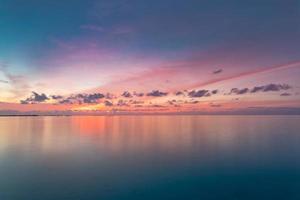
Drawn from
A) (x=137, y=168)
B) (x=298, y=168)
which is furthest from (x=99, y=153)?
(x=298, y=168)

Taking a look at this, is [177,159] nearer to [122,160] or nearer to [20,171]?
[122,160]

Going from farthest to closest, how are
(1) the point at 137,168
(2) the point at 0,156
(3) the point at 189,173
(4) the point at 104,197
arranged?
(2) the point at 0,156, (1) the point at 137,168, (3) the point at 189,173, (4) the point at 104,197

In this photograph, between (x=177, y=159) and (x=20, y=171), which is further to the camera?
(x=177, y=159)

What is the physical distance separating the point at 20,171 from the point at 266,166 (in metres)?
33.1

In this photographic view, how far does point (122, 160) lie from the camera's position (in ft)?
130

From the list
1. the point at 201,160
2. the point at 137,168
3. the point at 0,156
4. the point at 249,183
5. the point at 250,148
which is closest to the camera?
the point at 249,183

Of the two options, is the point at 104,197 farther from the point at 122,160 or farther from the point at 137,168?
the point at 122,160

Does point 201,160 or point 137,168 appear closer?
point 137,168

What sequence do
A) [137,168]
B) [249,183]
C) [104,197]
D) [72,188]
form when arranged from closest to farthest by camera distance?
[104,197] < [72,188] < [249,183] < [137,168]

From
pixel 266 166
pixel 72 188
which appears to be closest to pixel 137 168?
pixel 72 188

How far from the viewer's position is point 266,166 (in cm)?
3625

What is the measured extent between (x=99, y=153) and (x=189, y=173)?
1947 centimetres

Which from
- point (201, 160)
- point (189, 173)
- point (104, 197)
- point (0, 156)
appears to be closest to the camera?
point (104, 197)

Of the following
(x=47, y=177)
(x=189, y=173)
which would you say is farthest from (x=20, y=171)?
(x=189, y=173)
